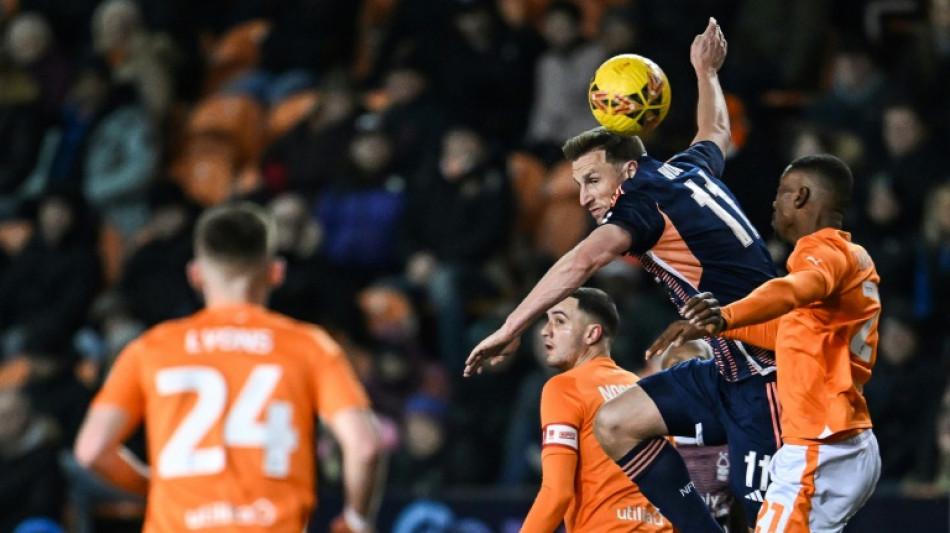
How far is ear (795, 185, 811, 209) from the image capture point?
661 centimetres

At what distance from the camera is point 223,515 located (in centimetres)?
514

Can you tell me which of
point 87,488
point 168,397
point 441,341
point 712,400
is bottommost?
point 87,488

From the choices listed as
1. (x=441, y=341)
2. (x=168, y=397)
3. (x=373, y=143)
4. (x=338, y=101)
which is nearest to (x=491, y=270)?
(x=441, y=341)

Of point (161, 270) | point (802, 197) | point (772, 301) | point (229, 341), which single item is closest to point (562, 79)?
point (161, 270)

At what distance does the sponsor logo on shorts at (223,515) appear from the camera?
514cm

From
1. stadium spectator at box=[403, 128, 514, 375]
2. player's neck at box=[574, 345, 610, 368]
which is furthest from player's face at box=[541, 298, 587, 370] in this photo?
stadium spectator at box=[403, 128, 514, 375]

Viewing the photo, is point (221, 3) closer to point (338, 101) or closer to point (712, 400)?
point (338, 101)

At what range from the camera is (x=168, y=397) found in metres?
5.20

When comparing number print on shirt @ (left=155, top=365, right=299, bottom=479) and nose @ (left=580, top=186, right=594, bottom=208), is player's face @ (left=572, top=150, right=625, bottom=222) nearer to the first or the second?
nose @ (left=580, top=186, right=594, bottom=208)

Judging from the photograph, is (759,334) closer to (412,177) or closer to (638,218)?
(638,218)

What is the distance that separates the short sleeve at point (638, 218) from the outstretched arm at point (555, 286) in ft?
0.22

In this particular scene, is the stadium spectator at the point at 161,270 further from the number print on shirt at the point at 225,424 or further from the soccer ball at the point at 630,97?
the number print on shirt at the point at 225,424

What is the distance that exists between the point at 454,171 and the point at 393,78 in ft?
5.33

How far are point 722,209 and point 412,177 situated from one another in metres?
7.17
